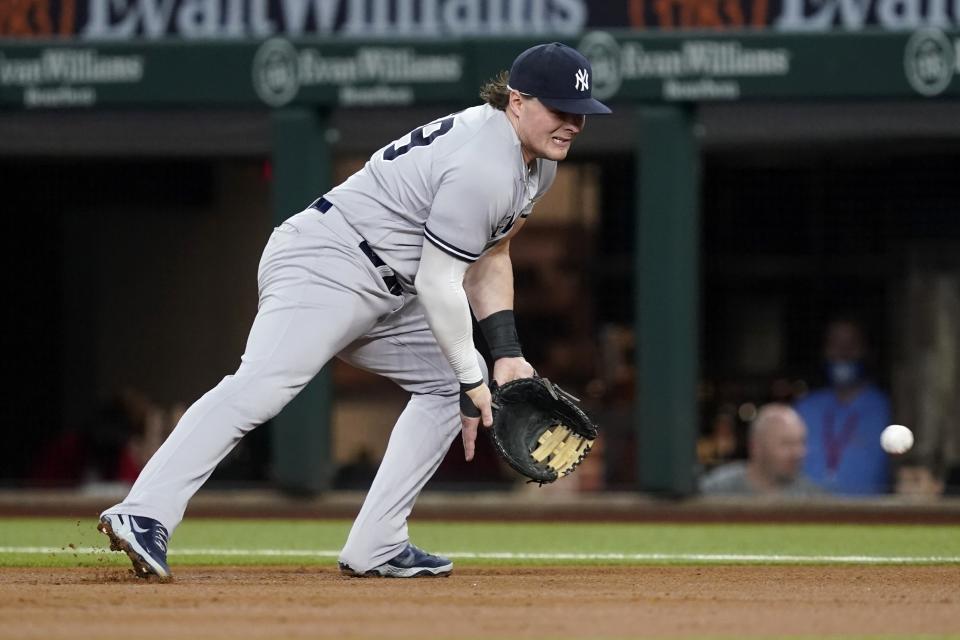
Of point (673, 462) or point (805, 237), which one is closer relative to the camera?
point (673, 462)

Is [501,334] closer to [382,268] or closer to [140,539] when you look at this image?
[382,268]

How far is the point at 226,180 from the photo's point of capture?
11.8 m

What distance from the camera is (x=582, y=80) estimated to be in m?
5.11

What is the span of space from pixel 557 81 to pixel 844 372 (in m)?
6.37

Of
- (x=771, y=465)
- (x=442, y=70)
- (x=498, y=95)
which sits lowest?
(x=771, y=465)

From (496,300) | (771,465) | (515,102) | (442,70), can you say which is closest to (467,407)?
(496,300)

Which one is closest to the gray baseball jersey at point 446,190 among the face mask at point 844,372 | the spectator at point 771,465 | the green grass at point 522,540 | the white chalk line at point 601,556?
the green grass at point 522,540

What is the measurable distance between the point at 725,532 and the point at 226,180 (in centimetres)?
486

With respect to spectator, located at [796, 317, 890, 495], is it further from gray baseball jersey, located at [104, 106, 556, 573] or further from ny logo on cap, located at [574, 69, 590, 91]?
ny logo on cap, located at [574, 69, 590, 91]

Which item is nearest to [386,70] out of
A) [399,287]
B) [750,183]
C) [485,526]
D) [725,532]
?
[750,183]

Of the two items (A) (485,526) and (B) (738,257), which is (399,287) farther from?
(B) (738,257)

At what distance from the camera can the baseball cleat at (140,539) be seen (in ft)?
16.5

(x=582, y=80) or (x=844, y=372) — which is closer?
(x=582, y=80)

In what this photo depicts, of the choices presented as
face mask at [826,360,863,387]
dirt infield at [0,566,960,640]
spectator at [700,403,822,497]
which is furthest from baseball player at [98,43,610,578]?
face mask at [826,360,863,387]
